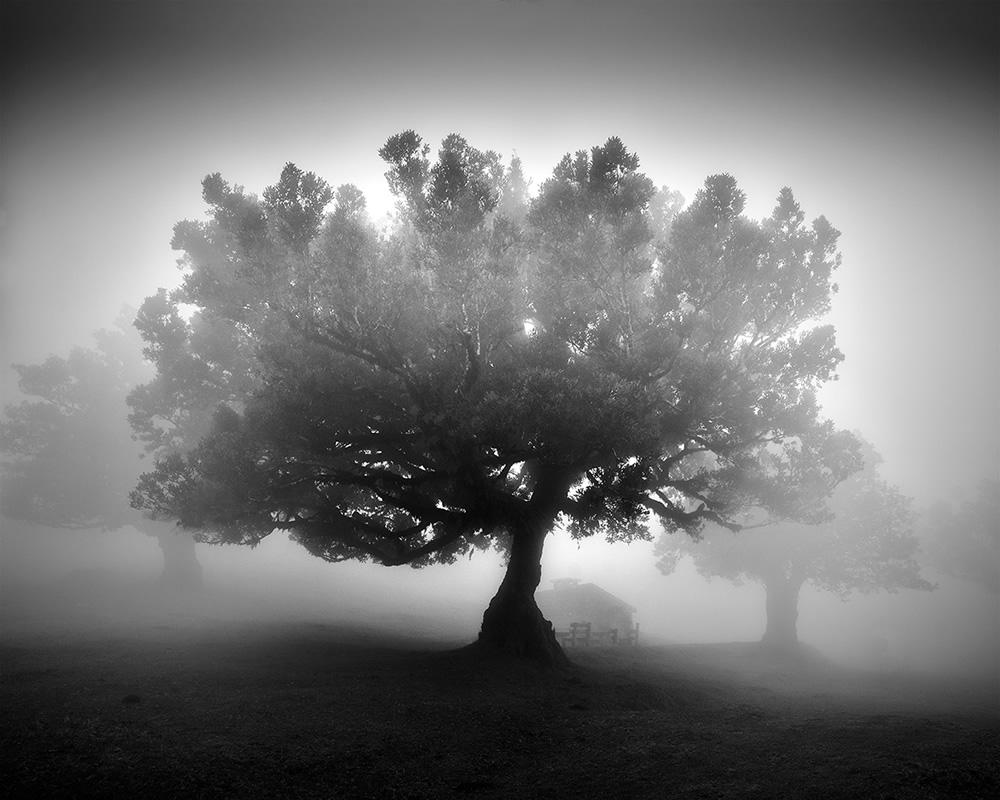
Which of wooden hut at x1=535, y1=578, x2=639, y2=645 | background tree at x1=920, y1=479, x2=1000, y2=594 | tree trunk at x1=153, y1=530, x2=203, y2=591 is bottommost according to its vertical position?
wooden hut at x1=535, y1=578, x2=639, y2=645

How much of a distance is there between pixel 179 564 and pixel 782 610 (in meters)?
44.6

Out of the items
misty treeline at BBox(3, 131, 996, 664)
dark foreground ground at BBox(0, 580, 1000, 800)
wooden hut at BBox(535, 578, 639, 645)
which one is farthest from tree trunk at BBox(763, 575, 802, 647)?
dark foreground ground at BBox(0, 580, 1000, 800)

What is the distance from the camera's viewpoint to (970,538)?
1853 inches

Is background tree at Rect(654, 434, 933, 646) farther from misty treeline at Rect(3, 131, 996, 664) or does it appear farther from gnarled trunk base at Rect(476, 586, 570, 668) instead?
gnarled trunk base at Rect(476, 586, 570, 668)

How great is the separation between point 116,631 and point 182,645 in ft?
17.5

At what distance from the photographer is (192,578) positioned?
32.9m

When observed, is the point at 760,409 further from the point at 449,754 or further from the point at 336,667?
the point at 336,667

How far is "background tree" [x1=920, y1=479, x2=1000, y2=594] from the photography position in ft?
152

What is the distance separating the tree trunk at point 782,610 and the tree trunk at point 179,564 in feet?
136

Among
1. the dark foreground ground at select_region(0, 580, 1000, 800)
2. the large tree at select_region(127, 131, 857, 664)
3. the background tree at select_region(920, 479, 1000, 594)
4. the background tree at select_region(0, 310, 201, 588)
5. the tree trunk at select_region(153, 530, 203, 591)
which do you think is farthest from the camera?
the background tree at select_region(920, 479, 1000, 594)

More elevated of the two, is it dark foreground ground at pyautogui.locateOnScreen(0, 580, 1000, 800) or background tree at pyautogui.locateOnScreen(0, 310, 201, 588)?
background tree at pyautogui.locateOnScreen(0, 310, 201, 588)

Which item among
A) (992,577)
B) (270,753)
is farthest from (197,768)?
(992,577)

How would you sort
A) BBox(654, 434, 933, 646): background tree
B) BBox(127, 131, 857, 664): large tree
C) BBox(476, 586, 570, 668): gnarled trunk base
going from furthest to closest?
BBox(654, 434, 933, 646): background tree, BBox(476, 586, 570, 668): gnarled trunk base, BBox(127, 131, 857, 664): large tree

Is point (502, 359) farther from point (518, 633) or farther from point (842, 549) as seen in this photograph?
point (842, 549)
